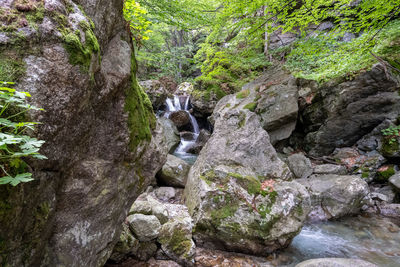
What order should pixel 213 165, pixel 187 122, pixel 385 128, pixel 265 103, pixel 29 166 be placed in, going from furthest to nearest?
pixel 187 122
pixel 265 103
pixel 385 128
pixel 213 165
pixel 29 166

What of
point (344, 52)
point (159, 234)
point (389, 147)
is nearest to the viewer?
point (159, 234)

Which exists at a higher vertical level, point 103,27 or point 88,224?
point 103,27

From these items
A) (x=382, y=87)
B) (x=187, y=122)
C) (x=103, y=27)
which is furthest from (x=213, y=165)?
(x=187, y=122)

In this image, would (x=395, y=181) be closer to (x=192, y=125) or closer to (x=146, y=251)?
(x=146, y=251)

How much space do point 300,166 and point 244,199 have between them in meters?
4.83

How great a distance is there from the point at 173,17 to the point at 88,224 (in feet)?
15.0

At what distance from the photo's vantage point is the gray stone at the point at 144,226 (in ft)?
12.5

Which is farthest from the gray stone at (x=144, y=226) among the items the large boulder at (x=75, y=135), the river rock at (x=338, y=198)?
the river rock at (x=338, y=198)

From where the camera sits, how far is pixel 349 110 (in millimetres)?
9320

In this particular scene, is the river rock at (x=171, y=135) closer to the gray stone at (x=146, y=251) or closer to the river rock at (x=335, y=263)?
the gray stone at (x=146, y=251)

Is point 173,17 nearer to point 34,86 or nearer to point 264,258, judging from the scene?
point 34,86

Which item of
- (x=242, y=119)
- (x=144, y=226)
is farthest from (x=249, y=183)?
(x=144, y=226)

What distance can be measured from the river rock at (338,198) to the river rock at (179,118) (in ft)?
30.0

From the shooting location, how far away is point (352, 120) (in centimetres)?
941
